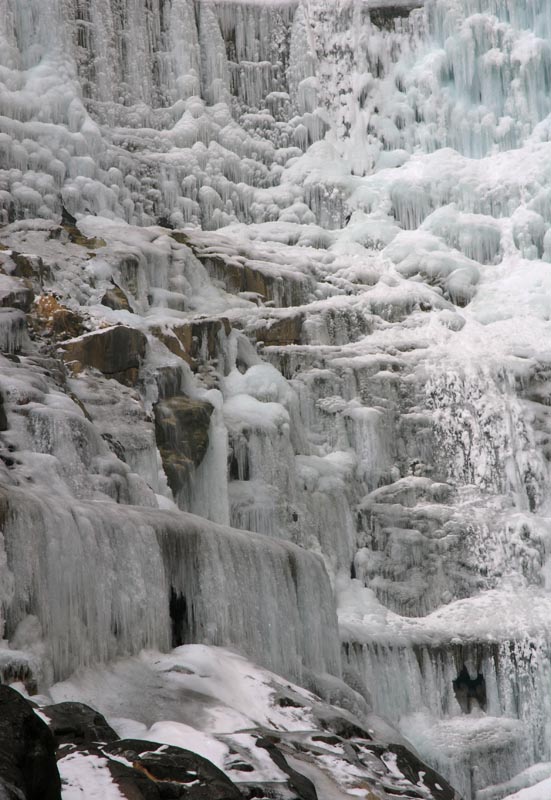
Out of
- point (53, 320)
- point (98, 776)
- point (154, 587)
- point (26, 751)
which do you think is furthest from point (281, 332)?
point (26, 751)

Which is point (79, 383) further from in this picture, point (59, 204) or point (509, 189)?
point (509, 189)

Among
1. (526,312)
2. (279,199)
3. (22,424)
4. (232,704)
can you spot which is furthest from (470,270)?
(232,704)

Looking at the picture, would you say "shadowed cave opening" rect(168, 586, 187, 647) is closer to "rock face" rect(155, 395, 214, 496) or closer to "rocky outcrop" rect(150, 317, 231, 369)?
"rock face" rect(155, 395, 214, 496)

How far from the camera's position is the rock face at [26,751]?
16.8 ft

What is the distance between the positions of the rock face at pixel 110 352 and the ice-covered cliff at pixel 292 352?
0.06 m

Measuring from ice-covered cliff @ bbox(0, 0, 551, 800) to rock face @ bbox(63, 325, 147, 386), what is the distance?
59mm

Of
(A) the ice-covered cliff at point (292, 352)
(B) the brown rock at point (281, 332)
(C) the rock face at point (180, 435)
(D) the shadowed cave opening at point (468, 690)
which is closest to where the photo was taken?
(A) the ice-covered cliff at point (292, 352)

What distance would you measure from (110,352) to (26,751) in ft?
39.0

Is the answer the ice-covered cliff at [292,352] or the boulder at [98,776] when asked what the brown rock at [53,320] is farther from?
the boulder at [98,776]

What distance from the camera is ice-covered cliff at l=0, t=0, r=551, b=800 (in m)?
12.0

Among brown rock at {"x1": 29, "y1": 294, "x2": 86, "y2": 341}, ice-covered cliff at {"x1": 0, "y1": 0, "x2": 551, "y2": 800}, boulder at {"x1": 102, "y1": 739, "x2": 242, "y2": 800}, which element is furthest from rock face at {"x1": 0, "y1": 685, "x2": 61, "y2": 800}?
brown rock at {"x1": 29, "y1": 294, "x2": 86, "y2": 341}

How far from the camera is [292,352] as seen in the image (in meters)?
21.4

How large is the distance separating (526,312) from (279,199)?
6.51m

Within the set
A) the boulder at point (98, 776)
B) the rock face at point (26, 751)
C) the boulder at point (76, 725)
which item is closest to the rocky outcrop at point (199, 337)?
the boulder at point (76, 725)
